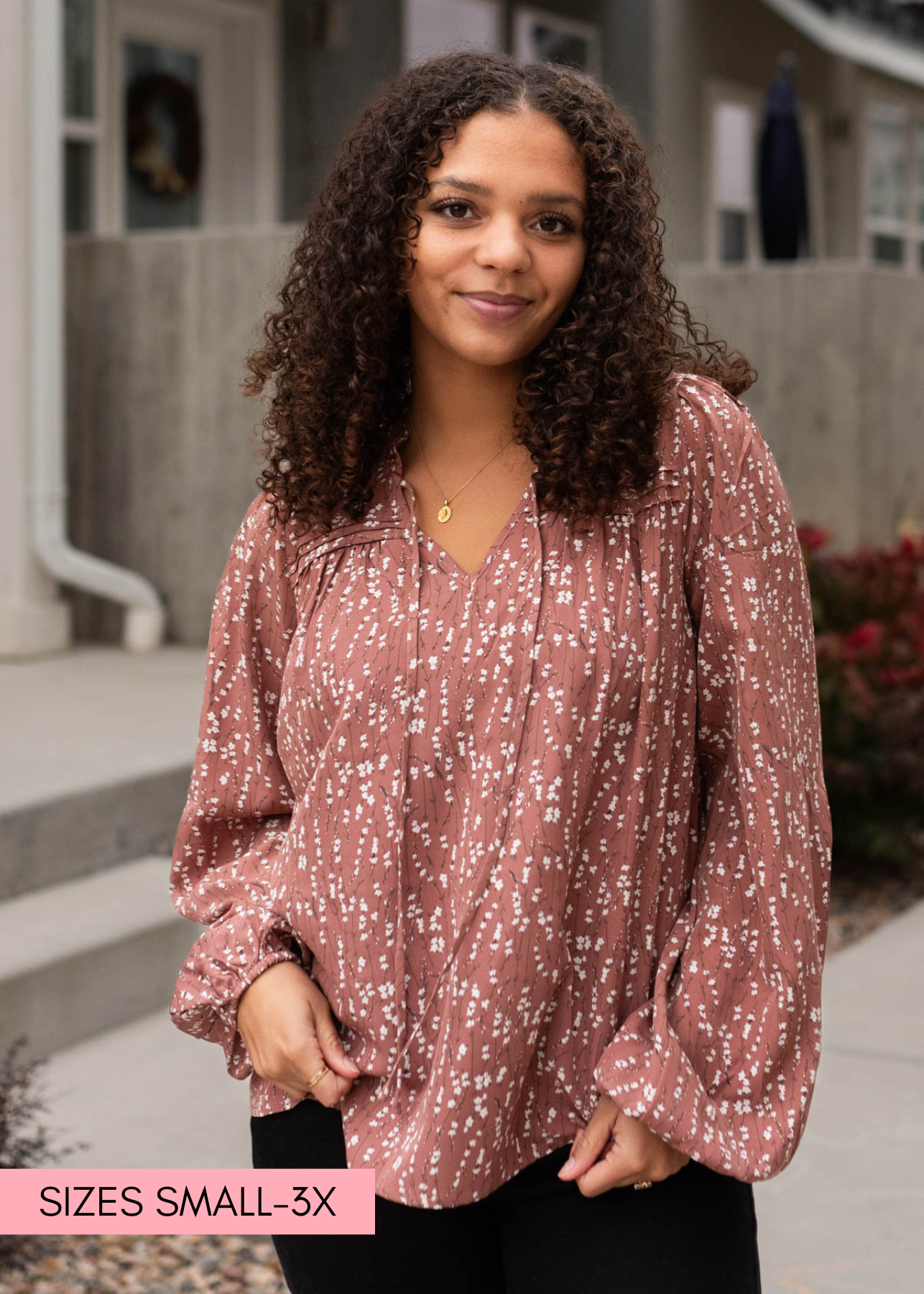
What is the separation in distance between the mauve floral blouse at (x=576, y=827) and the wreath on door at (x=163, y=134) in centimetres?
708

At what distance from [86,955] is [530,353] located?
108 inches

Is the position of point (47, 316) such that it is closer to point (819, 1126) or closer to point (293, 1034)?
point (819, 1126)

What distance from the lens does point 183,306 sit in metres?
6.93

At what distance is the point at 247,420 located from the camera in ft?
22.4

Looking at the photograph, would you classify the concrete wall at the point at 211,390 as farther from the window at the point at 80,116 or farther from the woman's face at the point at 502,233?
the woman's face at the point at 502,233

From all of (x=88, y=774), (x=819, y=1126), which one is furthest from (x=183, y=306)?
(x=819, y=1126)

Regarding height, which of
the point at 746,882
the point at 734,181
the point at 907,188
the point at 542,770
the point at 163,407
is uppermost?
the point at 907,188

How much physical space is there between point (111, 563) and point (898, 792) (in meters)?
3.49

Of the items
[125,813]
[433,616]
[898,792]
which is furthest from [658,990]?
[898,792]

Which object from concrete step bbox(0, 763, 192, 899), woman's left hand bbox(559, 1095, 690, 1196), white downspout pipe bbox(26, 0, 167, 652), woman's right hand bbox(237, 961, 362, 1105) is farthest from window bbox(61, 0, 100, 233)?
woman's left hand bbox(559, 1095, 690, 1196)

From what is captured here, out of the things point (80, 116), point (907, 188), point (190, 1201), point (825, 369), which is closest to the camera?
point (190, 1201)

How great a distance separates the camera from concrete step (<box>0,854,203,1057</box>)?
155 inches

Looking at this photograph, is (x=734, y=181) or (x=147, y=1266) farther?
(x=734, y=181)

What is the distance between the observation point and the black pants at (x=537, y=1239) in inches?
62.4
